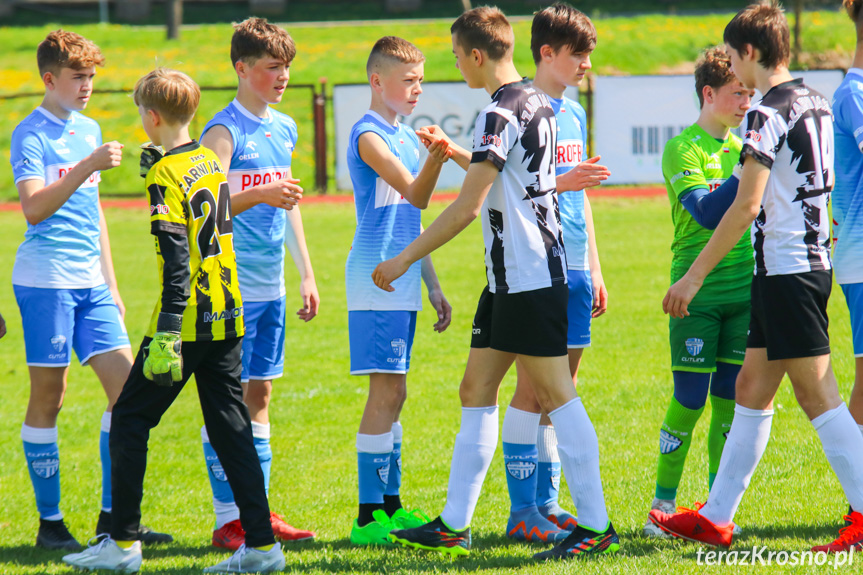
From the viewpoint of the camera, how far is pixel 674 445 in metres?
4.25

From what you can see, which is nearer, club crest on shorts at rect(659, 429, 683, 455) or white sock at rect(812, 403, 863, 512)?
white sock at rect(812, 403, 863, 512)

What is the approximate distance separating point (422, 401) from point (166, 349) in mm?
3727

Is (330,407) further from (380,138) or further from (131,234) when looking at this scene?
(131,234)

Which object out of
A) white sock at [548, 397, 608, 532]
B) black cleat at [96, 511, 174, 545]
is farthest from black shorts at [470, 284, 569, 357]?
black cleat at [96, 511, 174, 545]

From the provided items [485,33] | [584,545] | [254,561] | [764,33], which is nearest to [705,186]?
[764,33]

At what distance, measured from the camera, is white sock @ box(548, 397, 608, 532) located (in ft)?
12.0

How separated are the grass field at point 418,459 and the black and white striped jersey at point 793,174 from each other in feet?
4.21

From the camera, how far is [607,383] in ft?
23.4

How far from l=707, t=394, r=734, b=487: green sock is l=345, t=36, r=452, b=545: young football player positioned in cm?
155

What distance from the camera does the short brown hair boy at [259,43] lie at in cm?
429

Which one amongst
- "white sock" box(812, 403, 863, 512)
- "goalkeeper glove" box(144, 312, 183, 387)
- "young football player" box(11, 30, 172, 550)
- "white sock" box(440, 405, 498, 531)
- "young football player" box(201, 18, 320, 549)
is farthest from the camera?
"young football player" box(11, 30, 172, 550)

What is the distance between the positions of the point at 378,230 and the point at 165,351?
1.30m

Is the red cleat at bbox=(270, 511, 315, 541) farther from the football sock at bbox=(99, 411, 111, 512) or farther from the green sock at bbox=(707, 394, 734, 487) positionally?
the green sock at bbox=(707, 394, 734, 487)

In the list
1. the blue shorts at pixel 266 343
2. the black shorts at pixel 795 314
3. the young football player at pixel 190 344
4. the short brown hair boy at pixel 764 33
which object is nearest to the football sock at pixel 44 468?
the young football player at pixel 190 344
